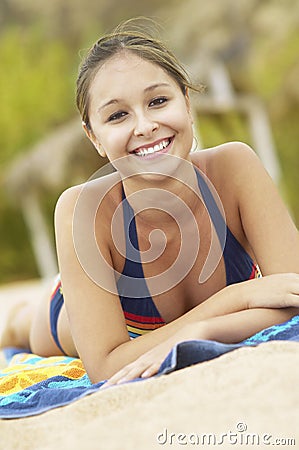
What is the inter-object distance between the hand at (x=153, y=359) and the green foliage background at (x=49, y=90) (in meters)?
7.63

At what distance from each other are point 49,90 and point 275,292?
8.62 metres

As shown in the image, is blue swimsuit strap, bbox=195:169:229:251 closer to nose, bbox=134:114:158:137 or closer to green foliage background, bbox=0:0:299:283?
nose, bbox=134:114:158:137

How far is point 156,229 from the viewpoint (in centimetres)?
178

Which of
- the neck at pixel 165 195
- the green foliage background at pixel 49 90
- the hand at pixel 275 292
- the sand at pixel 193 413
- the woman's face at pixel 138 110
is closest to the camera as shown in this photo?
the sand at pixel 193 413

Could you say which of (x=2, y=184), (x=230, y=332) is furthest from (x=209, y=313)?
(x=2, y=184)

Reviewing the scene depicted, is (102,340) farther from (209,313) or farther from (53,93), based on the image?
(53,93)

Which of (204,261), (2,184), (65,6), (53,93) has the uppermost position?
(65,6)

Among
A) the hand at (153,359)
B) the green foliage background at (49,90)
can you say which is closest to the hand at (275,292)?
the hand at (153,359)

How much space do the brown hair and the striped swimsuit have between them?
22cm

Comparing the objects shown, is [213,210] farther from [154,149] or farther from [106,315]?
[106,315]

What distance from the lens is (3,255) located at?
31.3 feet

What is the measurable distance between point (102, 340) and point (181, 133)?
45 centimetres

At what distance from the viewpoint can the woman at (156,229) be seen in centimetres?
151

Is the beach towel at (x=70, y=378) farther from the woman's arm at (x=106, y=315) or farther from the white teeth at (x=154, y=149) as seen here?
the white teeth at (x=154, y=149)
